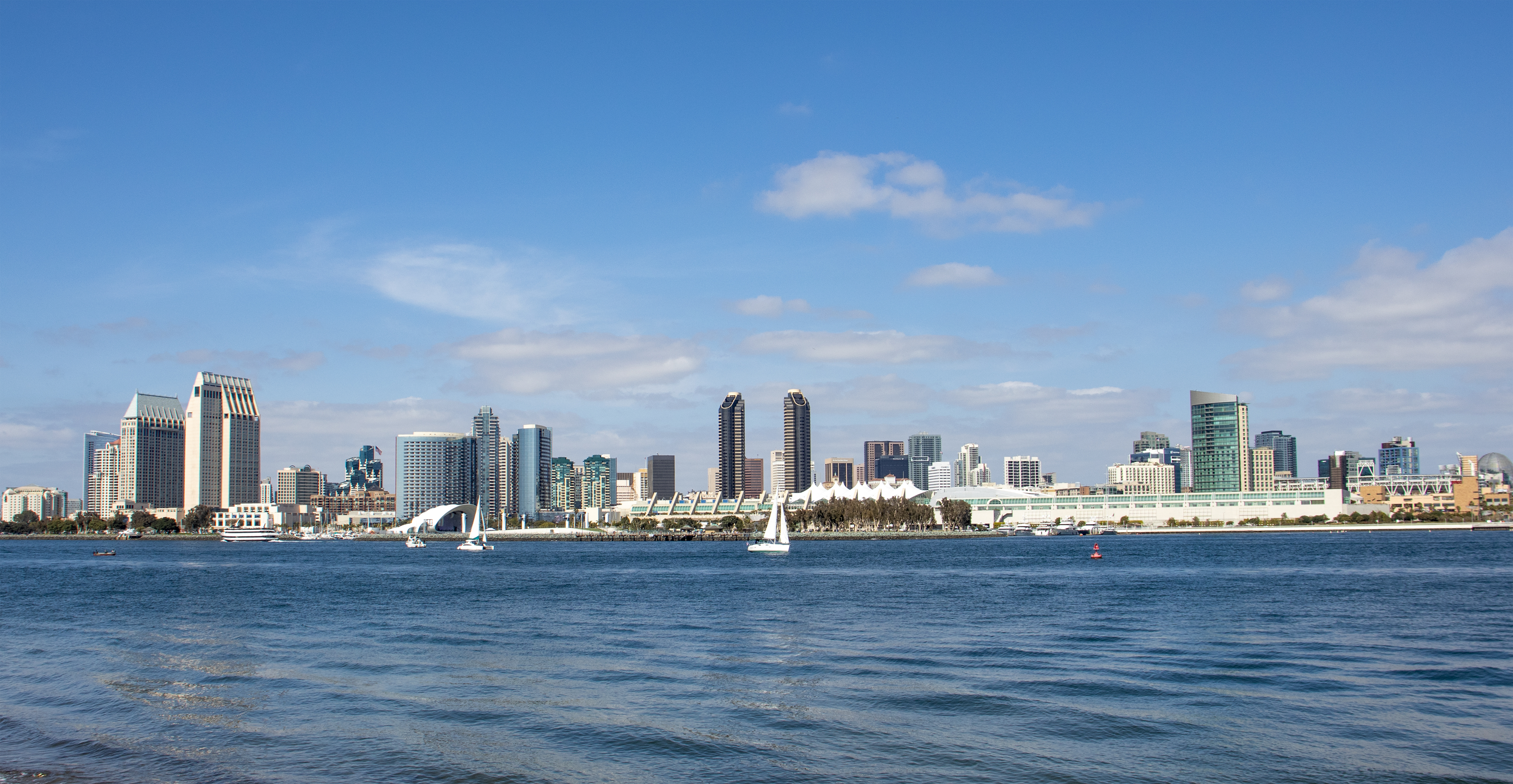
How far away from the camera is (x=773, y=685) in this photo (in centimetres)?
2252

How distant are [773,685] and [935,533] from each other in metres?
144

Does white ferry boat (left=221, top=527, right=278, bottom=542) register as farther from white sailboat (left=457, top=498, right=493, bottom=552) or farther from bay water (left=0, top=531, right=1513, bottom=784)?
bay water (left=0, top=531, right=1513, bottom=784)

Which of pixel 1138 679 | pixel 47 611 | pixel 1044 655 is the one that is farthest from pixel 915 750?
pixel 47 611

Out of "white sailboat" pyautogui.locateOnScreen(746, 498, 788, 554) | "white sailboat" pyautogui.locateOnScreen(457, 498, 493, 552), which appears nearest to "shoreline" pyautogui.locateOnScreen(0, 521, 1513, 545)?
"white sailboat" pyautogui.locateOnScreen(457, 498, 493, 552)

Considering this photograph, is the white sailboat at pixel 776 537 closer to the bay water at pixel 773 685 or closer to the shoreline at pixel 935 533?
the shoreline at pixel 935 533

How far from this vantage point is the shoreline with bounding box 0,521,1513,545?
6422 inches

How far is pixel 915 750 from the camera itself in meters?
16.8

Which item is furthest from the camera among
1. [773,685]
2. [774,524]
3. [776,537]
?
[774,524]

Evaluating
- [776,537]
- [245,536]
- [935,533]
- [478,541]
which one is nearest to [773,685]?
[776,537]

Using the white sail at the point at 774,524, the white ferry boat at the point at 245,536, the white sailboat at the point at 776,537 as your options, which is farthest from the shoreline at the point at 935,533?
the white sailboat at the point at 776,537

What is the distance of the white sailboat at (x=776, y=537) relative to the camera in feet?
Answer: 351

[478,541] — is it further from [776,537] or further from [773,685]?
[773,685]

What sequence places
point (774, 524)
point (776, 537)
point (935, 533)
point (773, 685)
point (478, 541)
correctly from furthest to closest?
point (935, 533)
point (478, 541)
point (774, 524)
point (776, 537)
point (773, 685)

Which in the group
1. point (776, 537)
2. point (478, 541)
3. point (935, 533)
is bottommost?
point (935, 533)
